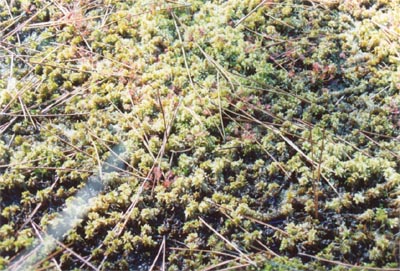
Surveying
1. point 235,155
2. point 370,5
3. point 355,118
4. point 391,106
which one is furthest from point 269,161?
point 370,5

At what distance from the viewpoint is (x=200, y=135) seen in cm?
240

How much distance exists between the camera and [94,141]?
242 centimetres

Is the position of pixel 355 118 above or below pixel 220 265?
above

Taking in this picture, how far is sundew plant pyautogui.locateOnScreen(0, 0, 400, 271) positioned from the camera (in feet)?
6.80

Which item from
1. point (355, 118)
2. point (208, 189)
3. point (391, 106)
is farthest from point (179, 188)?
point (391, 106)

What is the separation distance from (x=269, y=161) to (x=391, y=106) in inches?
29.6

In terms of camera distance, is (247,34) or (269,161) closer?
(269,161)

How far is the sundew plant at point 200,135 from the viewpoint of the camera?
207 centimetres

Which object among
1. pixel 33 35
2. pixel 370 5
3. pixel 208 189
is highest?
pixel 370 5

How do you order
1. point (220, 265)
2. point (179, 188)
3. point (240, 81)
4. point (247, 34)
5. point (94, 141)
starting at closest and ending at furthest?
point (220, 265)
point (179, 188)
point (94, 141)
point (240, 81)
point (247, 34)

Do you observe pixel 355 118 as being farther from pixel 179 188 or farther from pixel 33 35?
pixel 33 35

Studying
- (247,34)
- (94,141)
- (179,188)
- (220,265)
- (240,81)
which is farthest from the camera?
(247,34)

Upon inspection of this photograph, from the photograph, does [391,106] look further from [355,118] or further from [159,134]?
[159,134]

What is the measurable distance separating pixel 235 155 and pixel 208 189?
0.24 meters
